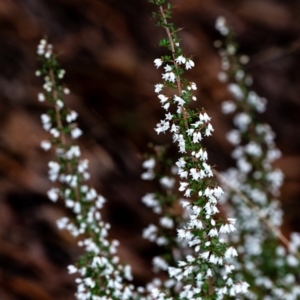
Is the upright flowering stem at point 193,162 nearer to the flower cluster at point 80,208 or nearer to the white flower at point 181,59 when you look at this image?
the white flower at point 181,59

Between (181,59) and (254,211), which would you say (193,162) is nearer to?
(181,59)

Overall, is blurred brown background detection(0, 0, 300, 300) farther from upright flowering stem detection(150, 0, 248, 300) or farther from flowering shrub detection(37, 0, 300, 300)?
upright flowering stem detection(150, 0, 248, 300)

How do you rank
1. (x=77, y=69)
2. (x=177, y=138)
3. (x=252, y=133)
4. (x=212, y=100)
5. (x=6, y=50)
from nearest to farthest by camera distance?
(x=177, y=138) → (x=252, y=133) → (x=6, y=50) → (x=77, y=69) → (x=212, y=100)

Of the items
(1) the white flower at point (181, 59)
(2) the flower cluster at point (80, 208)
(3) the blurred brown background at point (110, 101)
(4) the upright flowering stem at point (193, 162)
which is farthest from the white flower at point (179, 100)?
(3) the blurred brown background at point (110, 101)

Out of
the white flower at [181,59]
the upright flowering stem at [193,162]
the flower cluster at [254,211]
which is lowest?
the upright flowering stem at [193,162]

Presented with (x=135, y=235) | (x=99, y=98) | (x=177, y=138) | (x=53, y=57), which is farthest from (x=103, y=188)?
(x=177, y=138)

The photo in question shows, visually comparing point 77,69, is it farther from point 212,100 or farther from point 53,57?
point 53,57

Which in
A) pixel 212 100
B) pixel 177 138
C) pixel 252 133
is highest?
pixel 212 100
